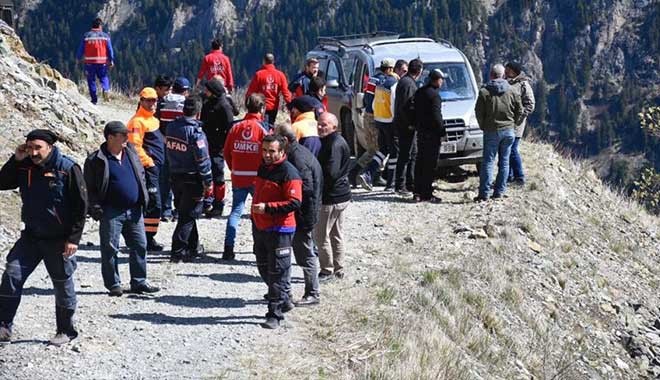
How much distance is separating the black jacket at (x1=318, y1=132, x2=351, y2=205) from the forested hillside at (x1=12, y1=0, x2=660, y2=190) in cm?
15195

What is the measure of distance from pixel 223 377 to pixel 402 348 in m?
1.60

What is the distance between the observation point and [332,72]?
1694 cm

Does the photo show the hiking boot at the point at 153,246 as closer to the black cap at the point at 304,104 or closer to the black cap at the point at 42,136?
the black cap at the point at 304,104

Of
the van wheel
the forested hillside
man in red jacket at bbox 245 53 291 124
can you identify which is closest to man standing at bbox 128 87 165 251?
man in red jacket at bbox 245 53 291 124

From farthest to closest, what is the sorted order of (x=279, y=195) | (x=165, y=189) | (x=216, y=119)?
(x=165, y=189) < (x=216, y=119) < (x=279, y=195)

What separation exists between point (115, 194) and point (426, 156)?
5.76 metres

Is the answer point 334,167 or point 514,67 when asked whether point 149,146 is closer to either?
point 334,167

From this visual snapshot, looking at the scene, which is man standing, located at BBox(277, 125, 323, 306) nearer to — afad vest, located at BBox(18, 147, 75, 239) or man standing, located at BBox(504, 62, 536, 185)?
afad vest, located at BBox(18, 147, 75, 239)

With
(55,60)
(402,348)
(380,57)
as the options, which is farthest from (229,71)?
(55,60)

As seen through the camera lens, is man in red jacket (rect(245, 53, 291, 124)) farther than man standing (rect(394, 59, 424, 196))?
Yes

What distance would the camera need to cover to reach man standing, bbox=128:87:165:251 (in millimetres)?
10445

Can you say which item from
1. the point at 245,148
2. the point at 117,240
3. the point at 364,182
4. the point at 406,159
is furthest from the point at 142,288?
the point at 364,182

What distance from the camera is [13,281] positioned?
7.59 meters

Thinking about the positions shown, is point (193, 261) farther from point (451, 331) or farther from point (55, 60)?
point (55, 60)
